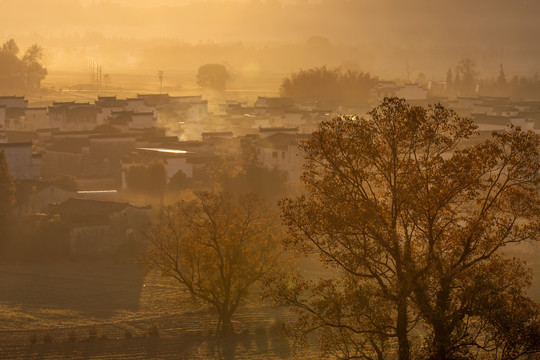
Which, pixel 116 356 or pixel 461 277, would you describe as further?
pixel 116 356

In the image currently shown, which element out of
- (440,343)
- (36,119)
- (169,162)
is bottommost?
(169,162)

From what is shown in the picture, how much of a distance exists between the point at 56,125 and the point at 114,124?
8989mm

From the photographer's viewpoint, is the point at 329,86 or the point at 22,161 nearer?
the point at 22,161

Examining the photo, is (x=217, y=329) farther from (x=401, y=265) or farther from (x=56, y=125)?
(x=56, y=125)

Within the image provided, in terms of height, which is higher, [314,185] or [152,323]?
[314,185]

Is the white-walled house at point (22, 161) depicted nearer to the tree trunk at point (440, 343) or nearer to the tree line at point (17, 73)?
the tree trunk at point (440, 343)

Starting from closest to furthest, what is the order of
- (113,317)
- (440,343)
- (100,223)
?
1. (440,343)
2. (113,317)
3. (100,223)

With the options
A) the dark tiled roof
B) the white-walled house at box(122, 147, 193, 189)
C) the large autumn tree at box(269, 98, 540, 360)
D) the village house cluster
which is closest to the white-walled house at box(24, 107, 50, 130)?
the village house cluster

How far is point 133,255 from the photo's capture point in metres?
28.0

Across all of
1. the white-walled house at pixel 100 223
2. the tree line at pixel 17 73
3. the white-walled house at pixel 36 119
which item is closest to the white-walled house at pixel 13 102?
the white-walled house at pixel 36 119

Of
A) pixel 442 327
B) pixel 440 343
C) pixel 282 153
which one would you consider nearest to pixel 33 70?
pixel 282 153

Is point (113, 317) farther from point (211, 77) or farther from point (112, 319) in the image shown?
point (211, 77)

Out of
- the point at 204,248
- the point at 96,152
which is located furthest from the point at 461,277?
the point at 96,152

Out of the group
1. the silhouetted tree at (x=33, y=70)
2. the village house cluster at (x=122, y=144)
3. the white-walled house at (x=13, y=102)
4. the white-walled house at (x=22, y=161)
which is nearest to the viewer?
the village house cluster at (x=122, y=144)
